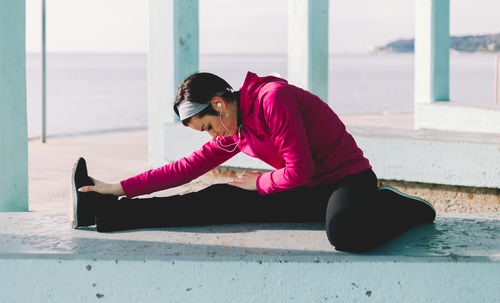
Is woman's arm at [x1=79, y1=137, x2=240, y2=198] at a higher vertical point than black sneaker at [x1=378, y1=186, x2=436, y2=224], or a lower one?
higher

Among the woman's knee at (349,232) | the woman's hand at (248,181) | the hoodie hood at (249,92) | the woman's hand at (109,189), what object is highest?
the hoodie hood at (249,92)

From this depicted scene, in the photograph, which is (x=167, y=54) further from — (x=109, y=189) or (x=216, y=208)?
(x=216, y=208)

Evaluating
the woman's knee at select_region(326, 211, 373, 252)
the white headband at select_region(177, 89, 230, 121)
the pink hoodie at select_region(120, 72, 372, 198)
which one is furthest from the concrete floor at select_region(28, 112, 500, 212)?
the woman's knee at select_region(326, 211, 373, 252)

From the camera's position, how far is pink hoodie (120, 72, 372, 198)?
10.5 ft

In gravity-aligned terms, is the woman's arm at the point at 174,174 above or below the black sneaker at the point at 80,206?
above

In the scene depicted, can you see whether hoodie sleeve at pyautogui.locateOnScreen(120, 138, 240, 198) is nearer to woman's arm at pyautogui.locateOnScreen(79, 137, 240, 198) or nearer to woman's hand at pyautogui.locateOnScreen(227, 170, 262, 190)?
woman's arm at pyautogui.locateOnScreen(79, 137, 240, 198)

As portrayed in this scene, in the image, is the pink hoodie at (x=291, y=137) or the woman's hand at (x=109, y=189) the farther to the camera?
the woman's hand at (x=109, y=189)

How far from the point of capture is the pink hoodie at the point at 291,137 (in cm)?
320

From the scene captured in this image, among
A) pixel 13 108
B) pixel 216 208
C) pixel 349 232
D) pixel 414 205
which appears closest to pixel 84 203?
→ pixel 216 208

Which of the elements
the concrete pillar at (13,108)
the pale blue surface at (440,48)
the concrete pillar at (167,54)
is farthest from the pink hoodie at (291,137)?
the pale blue surface at (440,48)

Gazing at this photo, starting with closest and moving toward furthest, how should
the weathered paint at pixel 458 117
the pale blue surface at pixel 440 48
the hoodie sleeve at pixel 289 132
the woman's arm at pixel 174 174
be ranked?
the hoodie sleeve at pixel 289 132 → the woman's arm at pixel 174 174 → the weathered paint at pixel 458 117 → the pale blue surface at pixel 440 48

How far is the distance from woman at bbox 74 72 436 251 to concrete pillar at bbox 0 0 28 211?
5.71 ft

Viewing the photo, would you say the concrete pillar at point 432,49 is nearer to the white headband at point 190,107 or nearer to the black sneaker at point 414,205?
the black sneaker at point 414,205

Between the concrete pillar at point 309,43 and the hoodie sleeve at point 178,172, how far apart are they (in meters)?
3.91
